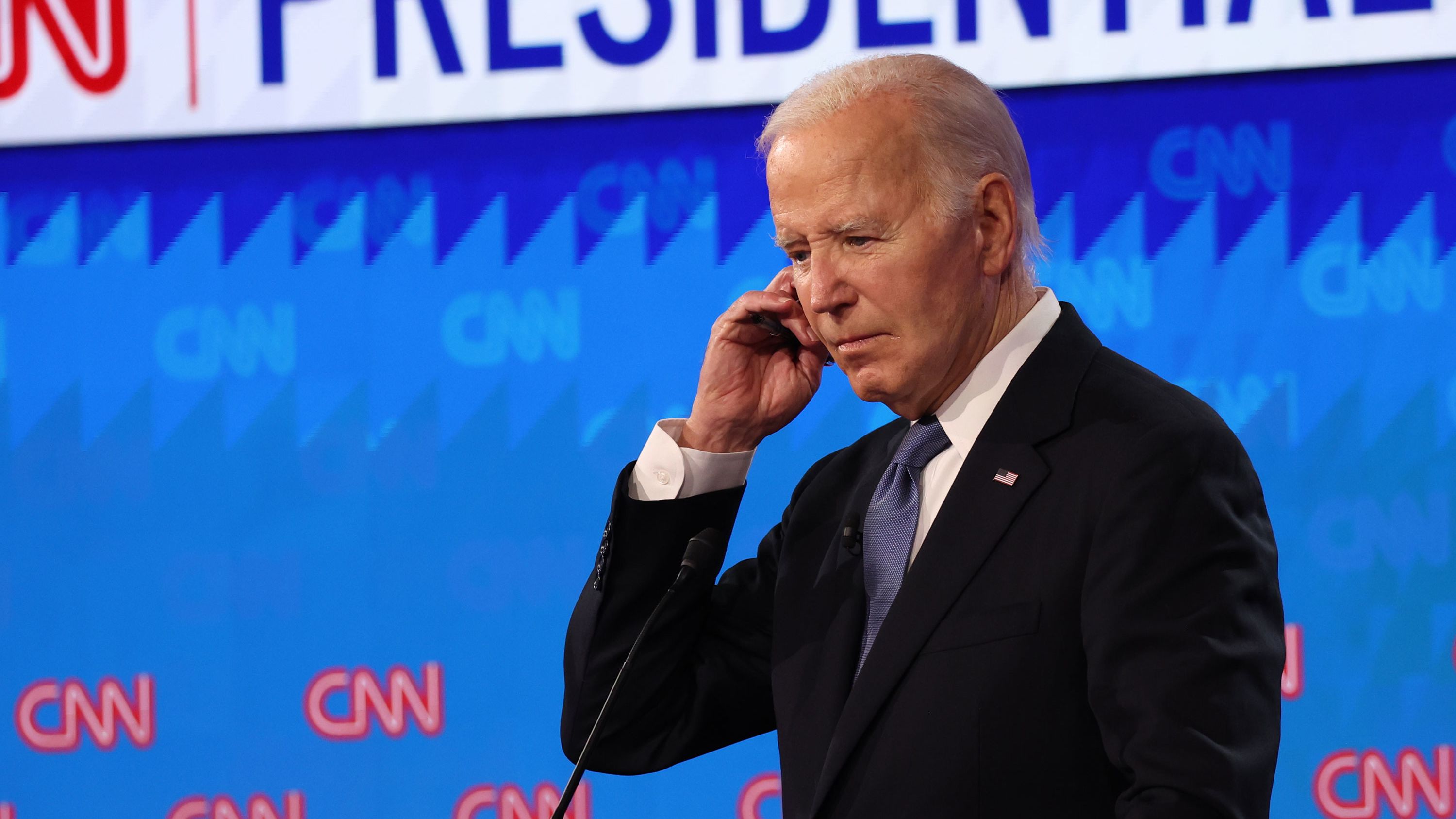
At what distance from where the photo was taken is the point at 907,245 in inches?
45.2

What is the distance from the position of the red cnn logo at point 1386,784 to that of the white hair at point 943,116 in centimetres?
150

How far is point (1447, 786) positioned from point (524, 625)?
168cm

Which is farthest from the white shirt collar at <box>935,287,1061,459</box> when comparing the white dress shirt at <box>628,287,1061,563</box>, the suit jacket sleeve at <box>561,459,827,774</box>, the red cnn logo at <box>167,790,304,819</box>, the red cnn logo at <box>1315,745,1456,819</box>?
the red cnn logo at <box>167,790,304,819</box>

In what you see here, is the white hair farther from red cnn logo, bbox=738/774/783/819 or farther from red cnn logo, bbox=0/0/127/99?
red cnn logo, bbox=0/0/127/99

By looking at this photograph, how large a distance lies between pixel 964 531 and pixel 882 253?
26 centimetres

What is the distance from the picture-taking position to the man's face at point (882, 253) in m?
1.14

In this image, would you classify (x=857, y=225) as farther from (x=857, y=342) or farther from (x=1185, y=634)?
(x=1185, y=634)

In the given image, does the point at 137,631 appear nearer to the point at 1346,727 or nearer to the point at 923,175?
the point at 923,175

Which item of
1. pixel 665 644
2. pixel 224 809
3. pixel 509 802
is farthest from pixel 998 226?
pixel 224 809

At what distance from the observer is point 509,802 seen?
2445 millimetres

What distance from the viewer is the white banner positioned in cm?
226

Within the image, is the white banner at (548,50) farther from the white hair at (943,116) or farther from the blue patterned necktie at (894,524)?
the blue patterned necktie at (894,524)

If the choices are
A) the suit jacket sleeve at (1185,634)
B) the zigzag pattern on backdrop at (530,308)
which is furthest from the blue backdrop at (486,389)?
the suit jacket sleeve at (1185,634)

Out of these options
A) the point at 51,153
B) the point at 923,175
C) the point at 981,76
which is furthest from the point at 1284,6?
the point at 51,153
